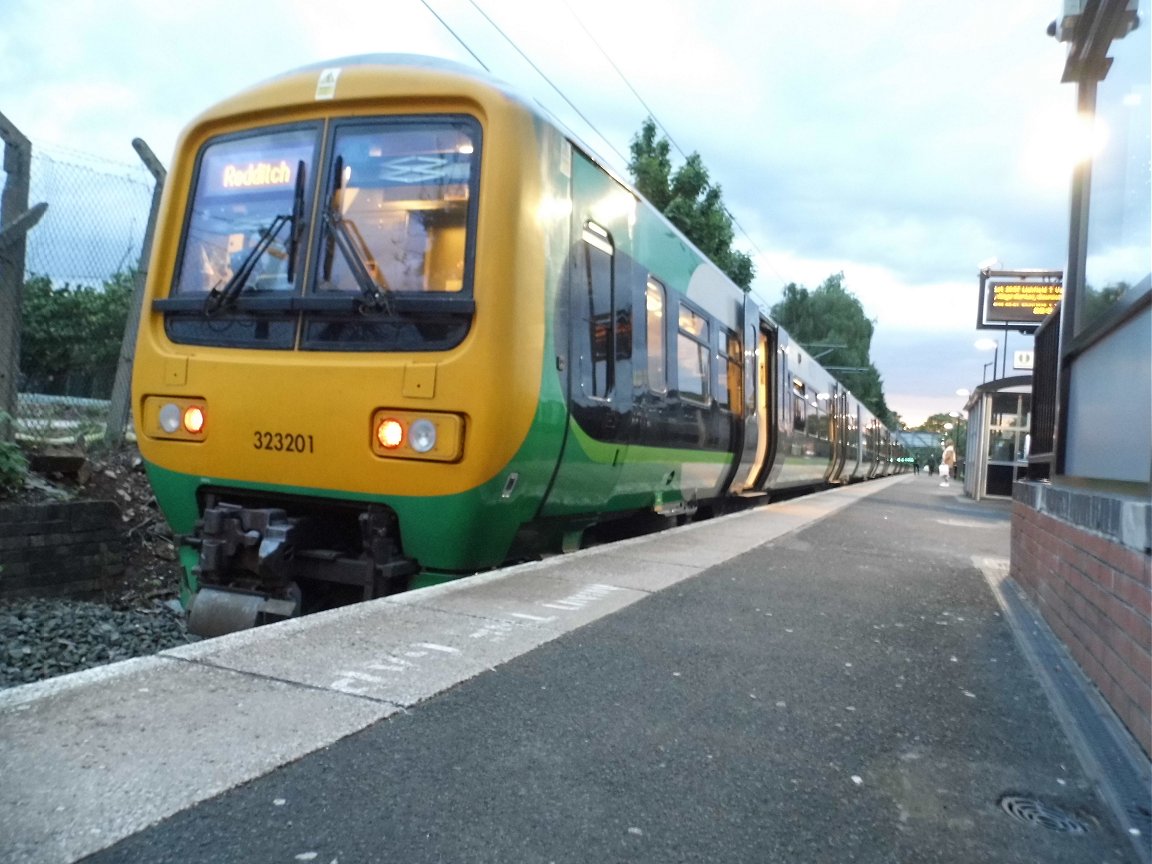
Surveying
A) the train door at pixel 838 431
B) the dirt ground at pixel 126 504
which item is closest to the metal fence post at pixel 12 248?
the dirt ground at pixel 126 504

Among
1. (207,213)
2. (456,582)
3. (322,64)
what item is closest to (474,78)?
(322,64)

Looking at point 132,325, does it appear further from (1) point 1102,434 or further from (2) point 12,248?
(1) point 1102,434

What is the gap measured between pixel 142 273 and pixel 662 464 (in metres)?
4.42

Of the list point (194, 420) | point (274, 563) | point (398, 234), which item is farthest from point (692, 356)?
point (274, 563)

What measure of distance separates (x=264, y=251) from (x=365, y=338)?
84cm

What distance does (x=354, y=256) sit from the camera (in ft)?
15.4

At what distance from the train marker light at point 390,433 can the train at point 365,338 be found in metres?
0.01

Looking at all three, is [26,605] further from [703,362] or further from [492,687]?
[703,362]

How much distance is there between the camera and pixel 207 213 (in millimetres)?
5266

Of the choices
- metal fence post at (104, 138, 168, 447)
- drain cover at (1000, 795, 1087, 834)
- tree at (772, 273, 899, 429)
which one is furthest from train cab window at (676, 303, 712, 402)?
tree at (772, 273, 899, 429)

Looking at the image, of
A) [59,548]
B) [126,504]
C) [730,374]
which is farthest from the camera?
[730,374]

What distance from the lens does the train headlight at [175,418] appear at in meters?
4.92

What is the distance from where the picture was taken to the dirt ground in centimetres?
689

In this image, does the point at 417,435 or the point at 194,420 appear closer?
the point at 417,435
